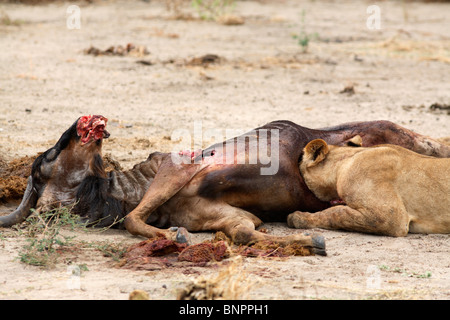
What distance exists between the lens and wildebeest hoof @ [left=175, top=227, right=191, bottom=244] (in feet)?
15.7

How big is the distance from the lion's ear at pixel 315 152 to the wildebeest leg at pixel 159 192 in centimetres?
76

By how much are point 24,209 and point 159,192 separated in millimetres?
936

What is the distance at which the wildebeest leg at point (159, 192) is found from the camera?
16.8 ft

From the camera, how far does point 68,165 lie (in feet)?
18.0

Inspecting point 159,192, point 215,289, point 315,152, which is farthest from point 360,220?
point 215,289

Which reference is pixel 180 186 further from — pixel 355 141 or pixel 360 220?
pixel 355 141

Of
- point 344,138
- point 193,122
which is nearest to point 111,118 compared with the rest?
point 193,122

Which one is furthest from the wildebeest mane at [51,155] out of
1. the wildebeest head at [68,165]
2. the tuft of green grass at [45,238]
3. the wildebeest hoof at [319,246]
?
the wildebeest hoof at [319,246]

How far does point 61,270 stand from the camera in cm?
435

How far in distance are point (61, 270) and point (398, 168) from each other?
226 centimetres

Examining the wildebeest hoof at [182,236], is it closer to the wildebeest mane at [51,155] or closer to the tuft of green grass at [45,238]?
the tuft of green grass at [45,238]

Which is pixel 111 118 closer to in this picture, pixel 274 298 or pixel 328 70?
pixel 328 70

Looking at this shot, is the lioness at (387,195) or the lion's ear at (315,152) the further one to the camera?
the lion's ear at (315,152)

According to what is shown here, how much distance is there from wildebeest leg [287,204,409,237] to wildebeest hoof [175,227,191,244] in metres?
0.81
